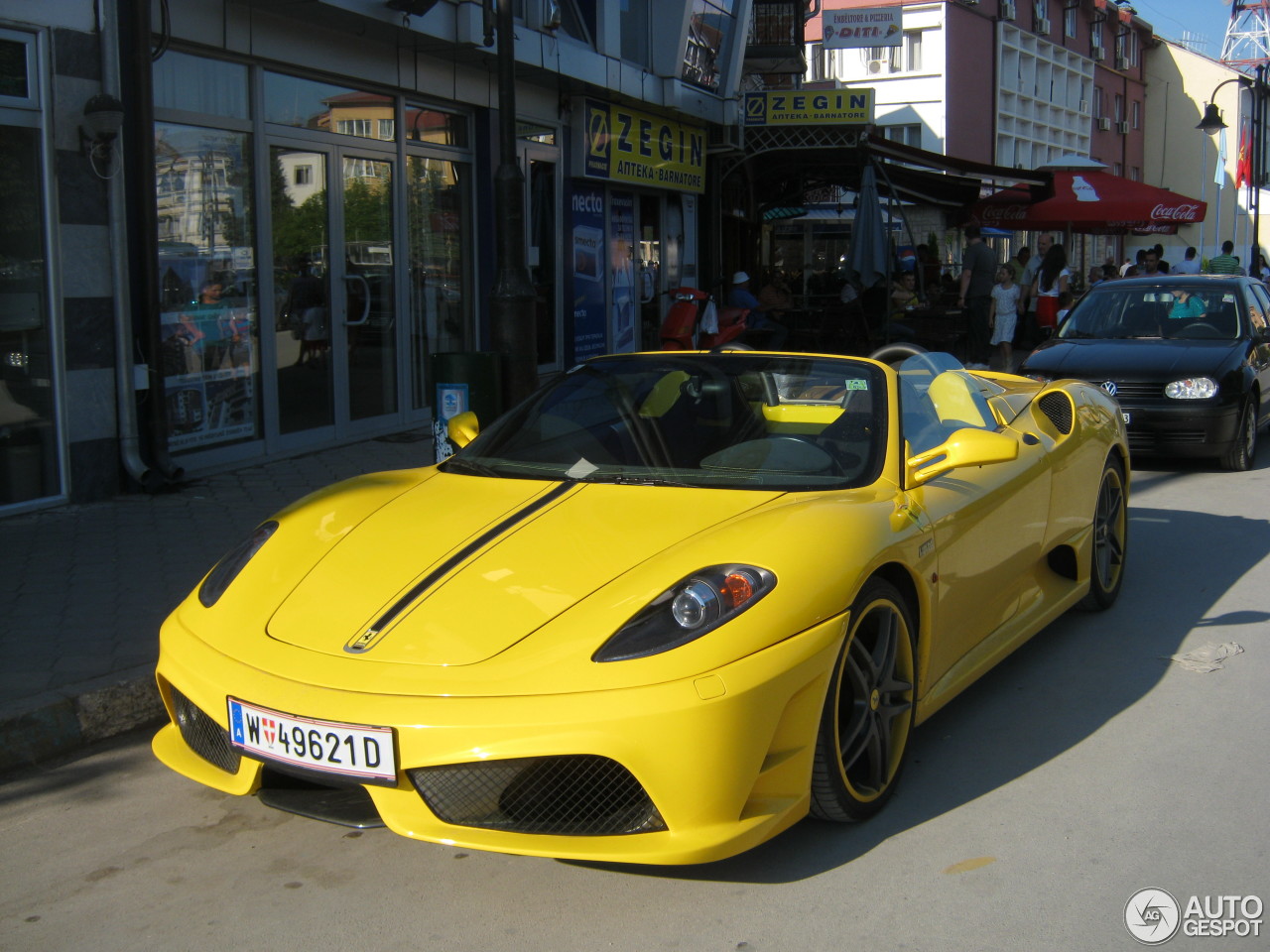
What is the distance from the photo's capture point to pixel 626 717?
280cm

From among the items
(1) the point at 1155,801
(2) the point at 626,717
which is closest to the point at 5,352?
(2) the point at 626,717

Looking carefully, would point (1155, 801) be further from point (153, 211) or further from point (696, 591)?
point (153, 211)

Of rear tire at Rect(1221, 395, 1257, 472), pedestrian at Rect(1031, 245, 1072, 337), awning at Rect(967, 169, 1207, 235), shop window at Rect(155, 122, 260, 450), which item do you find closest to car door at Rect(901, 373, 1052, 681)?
shop window at Rect(155, 122, 260, 450)

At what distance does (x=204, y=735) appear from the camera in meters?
3.31

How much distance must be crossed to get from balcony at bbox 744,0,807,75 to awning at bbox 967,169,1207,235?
3.98 metres

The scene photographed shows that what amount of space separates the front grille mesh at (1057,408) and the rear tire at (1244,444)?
4968mm

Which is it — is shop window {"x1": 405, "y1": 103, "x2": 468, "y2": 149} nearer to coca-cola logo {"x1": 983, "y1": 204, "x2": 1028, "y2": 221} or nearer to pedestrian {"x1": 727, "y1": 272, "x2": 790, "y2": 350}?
pedestrian {"x1": 727, "y1": 272, "x2": 790, "y2": 350}

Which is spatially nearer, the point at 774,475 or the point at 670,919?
the point at 670,919

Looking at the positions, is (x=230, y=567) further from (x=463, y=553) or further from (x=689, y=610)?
(x=689, y=610)

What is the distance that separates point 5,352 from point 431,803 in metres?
5.53

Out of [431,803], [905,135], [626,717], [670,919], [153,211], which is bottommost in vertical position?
[670,919]

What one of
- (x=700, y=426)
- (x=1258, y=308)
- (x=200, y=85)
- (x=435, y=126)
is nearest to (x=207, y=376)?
(x=200, y=85)

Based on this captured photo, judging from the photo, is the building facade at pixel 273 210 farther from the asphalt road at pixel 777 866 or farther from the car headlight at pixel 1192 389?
the car headlight at pixel 1192 389

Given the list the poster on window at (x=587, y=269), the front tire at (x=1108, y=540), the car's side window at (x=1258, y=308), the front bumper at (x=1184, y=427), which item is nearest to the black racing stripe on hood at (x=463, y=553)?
the front tire at (x=1108, y=540)
